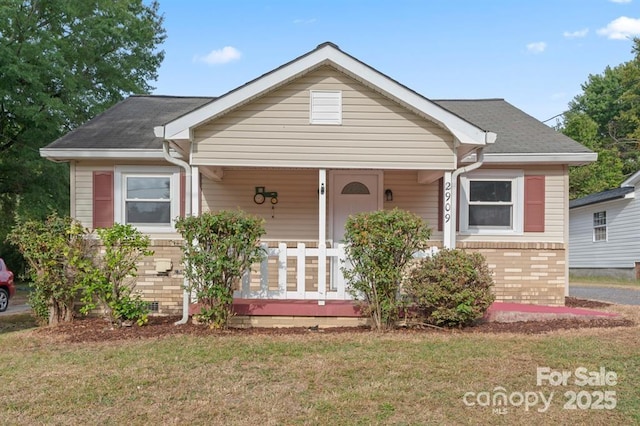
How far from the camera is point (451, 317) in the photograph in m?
6.48

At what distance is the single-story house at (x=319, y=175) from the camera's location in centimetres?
711

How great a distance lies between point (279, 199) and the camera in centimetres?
923

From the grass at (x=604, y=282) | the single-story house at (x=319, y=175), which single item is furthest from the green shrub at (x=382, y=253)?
the grass at (x=604, y=282)

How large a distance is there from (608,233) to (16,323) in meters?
19.8

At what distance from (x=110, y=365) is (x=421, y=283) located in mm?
3847

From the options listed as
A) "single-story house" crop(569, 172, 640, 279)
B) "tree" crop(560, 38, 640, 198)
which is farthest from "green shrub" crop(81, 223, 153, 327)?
"tree" crop(560, 38, 640, 198)

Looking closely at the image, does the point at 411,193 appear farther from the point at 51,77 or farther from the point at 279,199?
the point at 51,77

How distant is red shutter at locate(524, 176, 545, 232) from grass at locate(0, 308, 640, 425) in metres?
2.83

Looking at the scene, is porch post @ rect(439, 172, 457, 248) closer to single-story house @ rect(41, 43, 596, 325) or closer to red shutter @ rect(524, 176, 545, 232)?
single-story house @ rect(41, 43, 596, 325)

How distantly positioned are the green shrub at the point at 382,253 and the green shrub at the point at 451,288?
0.90 feet

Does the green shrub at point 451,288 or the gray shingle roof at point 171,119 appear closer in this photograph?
the green shrub at point 451,288

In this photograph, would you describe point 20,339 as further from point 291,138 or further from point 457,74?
point 457,74

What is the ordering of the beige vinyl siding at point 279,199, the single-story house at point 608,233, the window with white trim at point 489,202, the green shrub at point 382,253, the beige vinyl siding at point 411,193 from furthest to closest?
the single-story house at point 608,233 < the beige vinyl siding at point 411,193 < the beige vinyl siding at point 279,199 < the window with white trim at point 489,202 < the green shrub at point 382,253

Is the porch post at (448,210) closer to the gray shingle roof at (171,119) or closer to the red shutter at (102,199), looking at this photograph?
the gray shingle roof at (171,119)
